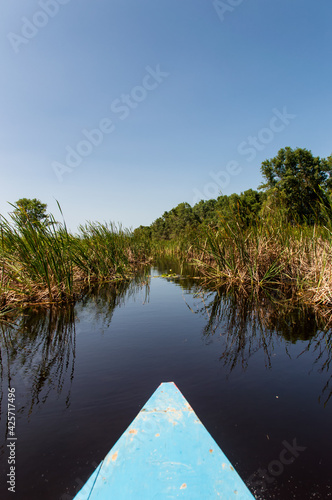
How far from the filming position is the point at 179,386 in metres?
2.47

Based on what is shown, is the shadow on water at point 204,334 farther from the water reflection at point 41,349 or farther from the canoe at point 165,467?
the canoe at point 165,467

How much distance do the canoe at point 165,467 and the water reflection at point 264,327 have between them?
1.36m

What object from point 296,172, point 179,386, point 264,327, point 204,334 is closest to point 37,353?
point 179,386

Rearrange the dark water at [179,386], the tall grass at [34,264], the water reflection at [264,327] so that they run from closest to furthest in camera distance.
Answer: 1. the dark water at [179,386]
2. the water reflection at [264,327]
3. the tall grass at [34,264]

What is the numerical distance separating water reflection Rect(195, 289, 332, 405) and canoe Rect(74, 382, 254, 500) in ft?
4.45

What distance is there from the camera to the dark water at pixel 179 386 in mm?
1537

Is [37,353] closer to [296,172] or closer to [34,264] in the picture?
[34,264]

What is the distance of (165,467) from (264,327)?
123 inches

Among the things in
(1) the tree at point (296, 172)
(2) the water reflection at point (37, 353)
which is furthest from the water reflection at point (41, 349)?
(1) the tree at point (296, 172)

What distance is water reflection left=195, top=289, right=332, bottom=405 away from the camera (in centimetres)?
308

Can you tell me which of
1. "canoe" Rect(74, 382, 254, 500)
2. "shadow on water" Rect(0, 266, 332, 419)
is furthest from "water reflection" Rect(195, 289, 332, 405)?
"canoe" Rect(74, 382, 254, 500)

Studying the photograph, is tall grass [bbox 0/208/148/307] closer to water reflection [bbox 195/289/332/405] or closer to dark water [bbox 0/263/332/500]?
dark water [bbox 0/263/332/500]

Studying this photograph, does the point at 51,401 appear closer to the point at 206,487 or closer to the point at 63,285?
the point at 206,487

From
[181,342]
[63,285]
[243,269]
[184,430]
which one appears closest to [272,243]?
[243,269]
